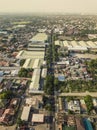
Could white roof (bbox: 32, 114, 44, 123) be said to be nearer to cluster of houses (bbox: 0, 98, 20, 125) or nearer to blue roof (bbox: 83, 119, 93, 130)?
cluster of houses (bbox: 0, 98, 20, 125)

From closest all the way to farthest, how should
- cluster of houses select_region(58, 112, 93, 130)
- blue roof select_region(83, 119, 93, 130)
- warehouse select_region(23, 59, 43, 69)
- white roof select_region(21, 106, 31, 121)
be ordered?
cluster of houses select_region(58, 112, 93, 130) → blue roof select_region(83, 119, 93, 130) → white roof select_region(21, 106, 31, 121) → warehouse select_region(23, 59, 43, 69)

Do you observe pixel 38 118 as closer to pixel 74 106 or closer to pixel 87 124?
pixel 74 106

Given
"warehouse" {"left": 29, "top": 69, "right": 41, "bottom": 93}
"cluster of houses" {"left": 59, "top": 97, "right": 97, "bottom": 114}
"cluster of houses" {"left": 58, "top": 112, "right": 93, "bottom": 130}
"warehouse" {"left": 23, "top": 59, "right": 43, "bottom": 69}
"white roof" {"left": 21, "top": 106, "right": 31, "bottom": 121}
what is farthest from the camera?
"warehouse" {"left": 23, "top": 59, "right": 43, "bottom": 69}

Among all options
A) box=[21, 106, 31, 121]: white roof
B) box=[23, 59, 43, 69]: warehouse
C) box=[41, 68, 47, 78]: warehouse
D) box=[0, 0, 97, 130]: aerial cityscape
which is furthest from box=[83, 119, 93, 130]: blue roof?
box=[23, 59, 43, 69]: warehouse

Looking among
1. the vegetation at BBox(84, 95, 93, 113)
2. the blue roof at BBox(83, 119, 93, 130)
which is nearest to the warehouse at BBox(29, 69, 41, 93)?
the vegetation at BBox(84, 95, 93, 113)

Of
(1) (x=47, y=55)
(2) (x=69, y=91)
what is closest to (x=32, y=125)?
(2) (x=69, y=91)

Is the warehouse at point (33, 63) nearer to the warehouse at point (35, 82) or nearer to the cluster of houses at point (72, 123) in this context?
the warehouse at point (35, 82)

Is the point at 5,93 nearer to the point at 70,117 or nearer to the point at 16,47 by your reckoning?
the point at 70,117

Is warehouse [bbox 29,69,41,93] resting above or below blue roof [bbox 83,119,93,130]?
above

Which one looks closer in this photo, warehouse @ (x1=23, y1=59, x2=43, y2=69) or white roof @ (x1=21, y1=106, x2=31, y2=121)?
white roof @ (x1=21, y1=106, x2=31, y2=121)

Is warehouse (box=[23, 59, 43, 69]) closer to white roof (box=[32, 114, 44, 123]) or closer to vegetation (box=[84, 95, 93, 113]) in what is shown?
vegetation (box=[84, 95, 93, 113])

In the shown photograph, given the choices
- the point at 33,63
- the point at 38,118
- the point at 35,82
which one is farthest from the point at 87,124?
the point at 33,63

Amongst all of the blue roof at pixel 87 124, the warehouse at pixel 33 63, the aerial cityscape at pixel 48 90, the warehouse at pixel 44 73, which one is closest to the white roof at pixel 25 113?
the aerial cityscape at pixel 48 90
